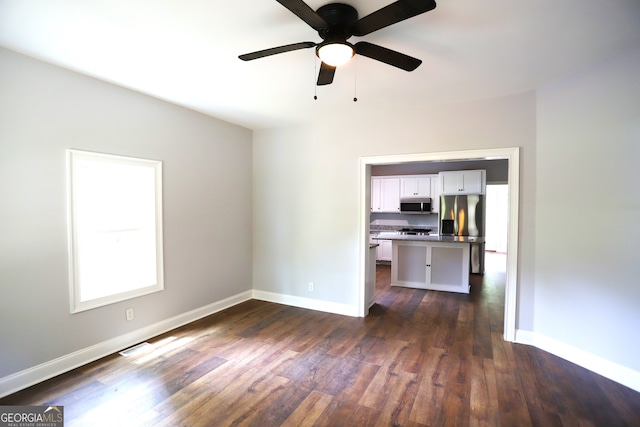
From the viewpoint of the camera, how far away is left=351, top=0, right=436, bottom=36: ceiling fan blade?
1.39 m

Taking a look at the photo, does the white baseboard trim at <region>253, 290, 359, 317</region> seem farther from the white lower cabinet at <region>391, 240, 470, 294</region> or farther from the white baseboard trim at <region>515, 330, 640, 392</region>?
the white baseboard trim at <region>515, 330, 640, 392</region>

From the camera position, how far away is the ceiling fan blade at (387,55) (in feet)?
5.96

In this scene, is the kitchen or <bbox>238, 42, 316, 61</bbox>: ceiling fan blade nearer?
<bbox>238, 42, 316, 61</bbox>: ceiling fan blade

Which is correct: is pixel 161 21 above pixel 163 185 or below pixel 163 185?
above

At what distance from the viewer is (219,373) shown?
103 inches

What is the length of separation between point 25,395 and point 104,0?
288 cm

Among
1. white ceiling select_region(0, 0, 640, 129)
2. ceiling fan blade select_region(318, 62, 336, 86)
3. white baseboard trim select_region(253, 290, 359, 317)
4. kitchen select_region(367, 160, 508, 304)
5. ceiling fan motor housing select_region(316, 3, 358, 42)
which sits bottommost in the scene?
white baseboard trim select_region(253, 290, 359, 317)

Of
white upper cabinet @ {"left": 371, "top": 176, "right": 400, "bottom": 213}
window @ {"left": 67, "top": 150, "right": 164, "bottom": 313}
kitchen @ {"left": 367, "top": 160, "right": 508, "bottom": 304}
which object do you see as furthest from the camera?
white upper cabinet @ {"left": 371, "top": 176, "right": 400, "bottom": 213}

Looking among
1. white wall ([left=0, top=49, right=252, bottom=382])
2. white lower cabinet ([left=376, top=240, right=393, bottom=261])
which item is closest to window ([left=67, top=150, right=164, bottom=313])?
white wall ([left=0, top=49, right=252, bottom=382])

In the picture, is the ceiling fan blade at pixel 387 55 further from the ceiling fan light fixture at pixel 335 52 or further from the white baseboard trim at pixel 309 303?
the white baseboard trim at pixel 309 303

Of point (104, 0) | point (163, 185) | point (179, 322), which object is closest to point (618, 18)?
point (104, 0)

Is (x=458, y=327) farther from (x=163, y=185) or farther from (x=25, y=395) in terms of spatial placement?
(x=25, y=395)

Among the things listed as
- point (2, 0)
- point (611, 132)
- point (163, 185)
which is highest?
point (2, 0)
